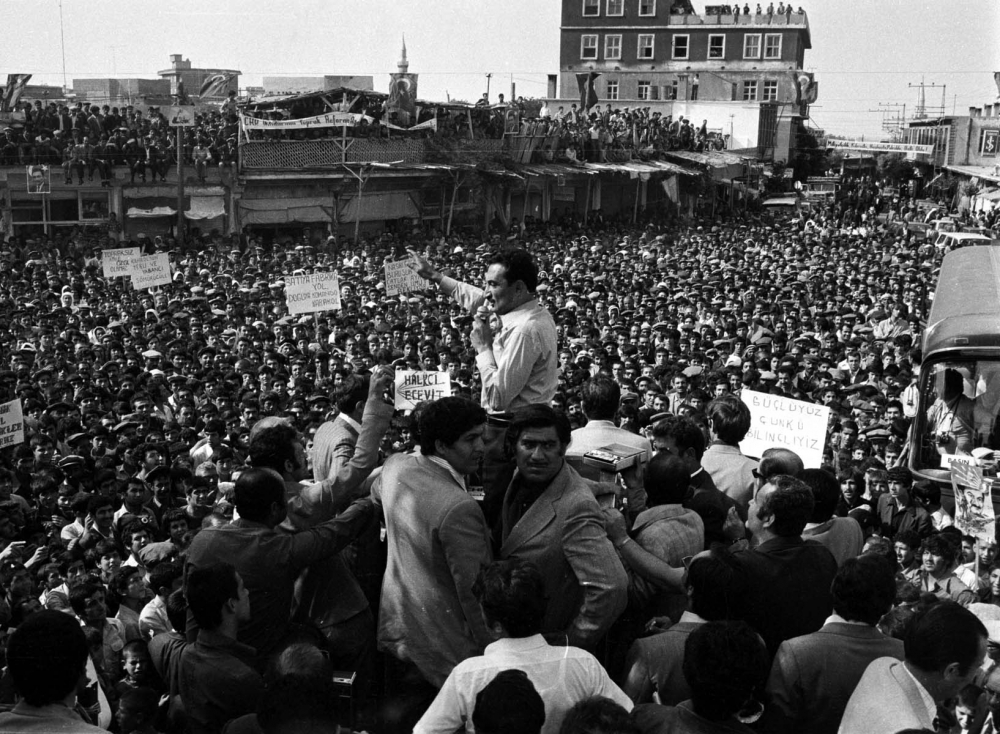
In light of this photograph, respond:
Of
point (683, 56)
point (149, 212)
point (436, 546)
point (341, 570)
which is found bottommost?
point (149, 212)

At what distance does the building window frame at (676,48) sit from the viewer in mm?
61844

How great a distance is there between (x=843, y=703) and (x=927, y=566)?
10.0 feet

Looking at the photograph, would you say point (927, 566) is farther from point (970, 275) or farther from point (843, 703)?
point (970, 275)

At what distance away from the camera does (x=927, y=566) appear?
6270mm

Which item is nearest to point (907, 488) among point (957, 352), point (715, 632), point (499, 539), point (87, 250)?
point (957, 352)

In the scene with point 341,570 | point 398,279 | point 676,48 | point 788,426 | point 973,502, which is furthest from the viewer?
point 676,48

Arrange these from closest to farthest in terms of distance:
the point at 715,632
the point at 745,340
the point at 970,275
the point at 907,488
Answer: the point at 715,632, the point at 907,488, the point at 970,275, the point at 745,340

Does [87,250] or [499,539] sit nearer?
[499,539]

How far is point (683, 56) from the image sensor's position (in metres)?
62.1

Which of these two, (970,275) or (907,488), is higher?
(970,275)

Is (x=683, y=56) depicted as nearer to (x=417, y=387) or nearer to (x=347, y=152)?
(x=347, y=152)

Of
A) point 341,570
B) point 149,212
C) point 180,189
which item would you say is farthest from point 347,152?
point 341,570

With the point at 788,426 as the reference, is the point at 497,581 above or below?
above

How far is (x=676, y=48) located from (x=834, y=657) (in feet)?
203
